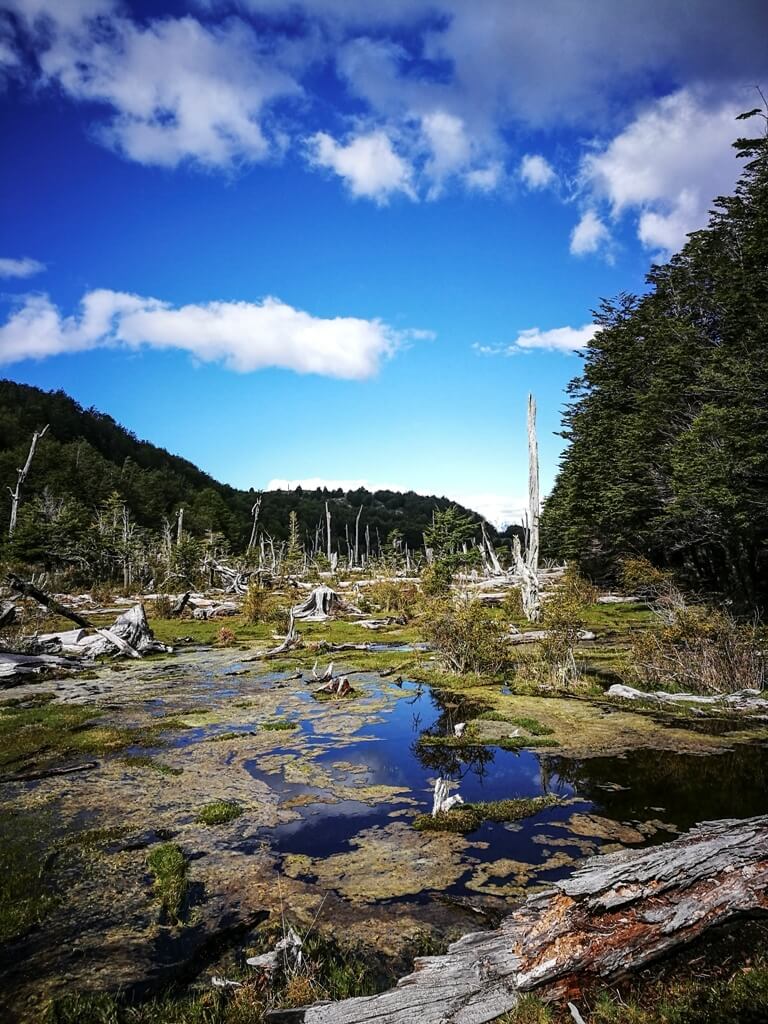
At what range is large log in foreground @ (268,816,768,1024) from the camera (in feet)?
11.2

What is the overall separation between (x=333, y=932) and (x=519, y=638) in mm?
19237

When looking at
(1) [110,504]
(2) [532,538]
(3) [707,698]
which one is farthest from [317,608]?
(1) [110,504]

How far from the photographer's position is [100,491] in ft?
276

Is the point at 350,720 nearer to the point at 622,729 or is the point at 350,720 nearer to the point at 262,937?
the point at 622,729

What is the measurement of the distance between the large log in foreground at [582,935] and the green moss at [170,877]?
2.15 metres

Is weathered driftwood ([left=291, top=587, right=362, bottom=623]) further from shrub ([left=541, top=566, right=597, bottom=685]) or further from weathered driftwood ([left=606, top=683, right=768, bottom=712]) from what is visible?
weathered driftwood ([left=606, top=683, right=768, bottom=712])

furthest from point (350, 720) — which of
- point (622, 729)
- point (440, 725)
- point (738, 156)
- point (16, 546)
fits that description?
point (16, 546)

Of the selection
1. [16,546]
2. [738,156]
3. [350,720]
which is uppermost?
[738,156]

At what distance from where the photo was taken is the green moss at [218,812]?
7371 millimetres

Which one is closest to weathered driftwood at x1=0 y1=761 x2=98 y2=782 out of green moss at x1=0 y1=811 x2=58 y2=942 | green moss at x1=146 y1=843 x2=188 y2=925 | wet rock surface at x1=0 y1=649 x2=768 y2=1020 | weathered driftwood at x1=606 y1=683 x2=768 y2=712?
wet rock surface at x1=0 y1=649 x2=768 y2=1020

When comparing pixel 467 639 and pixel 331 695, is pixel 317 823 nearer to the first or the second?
pixel 331 695

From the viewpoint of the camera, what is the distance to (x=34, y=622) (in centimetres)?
2848

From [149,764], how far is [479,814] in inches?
236

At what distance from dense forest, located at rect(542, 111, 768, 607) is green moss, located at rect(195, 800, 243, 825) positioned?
18040mm
